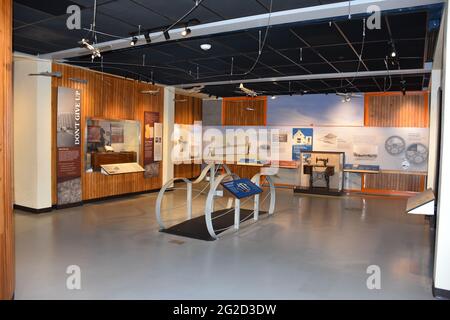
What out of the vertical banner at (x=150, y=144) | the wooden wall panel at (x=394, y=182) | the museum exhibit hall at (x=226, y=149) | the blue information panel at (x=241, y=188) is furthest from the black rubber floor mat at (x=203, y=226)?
the wooden wall panel at (x=394, y=182)

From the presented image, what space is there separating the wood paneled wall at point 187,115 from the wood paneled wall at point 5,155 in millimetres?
9517

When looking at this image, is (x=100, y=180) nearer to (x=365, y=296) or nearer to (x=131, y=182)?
(x=131, y=182)

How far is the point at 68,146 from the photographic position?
8.35m

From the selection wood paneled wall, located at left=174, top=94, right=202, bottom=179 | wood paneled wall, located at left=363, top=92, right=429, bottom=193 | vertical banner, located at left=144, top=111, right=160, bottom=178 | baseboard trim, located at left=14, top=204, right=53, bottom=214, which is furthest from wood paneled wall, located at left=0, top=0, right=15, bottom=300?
wood paneled wall, located at left=363, top=92, right=429, bottom=193

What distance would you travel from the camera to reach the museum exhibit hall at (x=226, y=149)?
4227mm

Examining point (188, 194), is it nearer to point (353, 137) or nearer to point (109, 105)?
point (109, 105)

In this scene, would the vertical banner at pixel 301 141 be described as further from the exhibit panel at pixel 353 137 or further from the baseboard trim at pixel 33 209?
the baseboard trim at pixel 33 209

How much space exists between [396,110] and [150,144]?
7634mm

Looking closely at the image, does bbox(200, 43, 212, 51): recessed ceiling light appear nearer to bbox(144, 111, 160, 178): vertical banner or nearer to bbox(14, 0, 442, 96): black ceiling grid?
bbox(14, 0, 442, 96): black ceiling grid

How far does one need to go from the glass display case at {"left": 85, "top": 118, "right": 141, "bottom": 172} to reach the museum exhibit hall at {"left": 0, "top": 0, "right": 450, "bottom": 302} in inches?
1.7

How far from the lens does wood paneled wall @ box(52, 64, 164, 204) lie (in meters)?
8.50

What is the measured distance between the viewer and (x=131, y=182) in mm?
10297

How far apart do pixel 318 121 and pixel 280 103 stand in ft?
5.07

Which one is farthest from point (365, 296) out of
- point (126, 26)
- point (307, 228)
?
point (126, 26)
